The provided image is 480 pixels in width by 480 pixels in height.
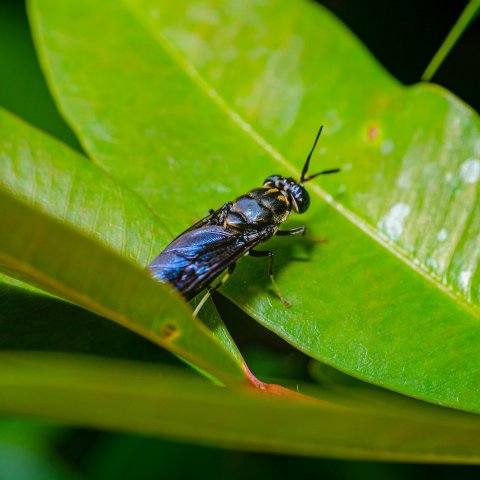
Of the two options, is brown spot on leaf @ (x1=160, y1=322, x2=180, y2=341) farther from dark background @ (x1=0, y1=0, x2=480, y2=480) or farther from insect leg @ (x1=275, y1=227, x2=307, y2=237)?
insect leg @ (x1=275, y1=227, x2=307, y2=237)

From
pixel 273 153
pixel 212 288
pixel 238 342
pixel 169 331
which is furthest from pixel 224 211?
pixel 169 331

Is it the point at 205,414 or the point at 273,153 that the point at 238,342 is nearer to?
the point at 273,153

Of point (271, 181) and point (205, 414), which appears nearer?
point (205, 414)

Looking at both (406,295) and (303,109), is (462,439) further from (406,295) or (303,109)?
(303,109)

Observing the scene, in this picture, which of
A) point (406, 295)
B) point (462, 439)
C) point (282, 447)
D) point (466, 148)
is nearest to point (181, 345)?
point (282, 447)

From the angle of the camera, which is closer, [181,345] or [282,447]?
[282,447]

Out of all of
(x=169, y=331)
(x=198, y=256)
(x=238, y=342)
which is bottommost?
(x=238, y=342)

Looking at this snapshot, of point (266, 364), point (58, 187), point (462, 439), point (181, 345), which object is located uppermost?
point (462, 439)
